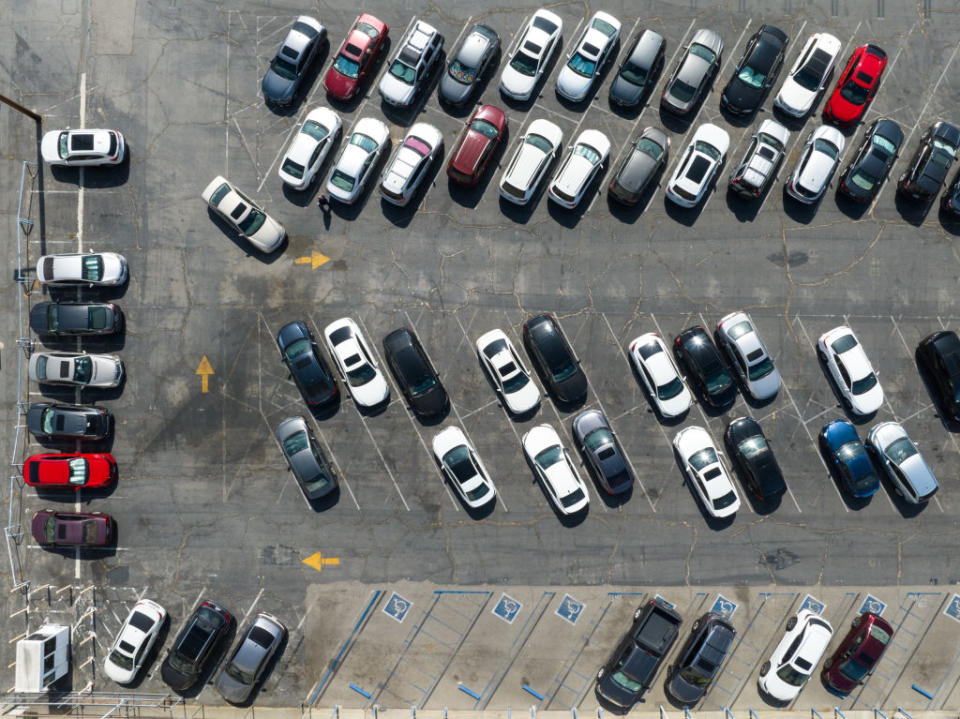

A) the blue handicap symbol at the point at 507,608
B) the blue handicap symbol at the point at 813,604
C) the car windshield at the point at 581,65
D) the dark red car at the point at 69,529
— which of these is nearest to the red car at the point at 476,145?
the car windshield at the point at 581,65

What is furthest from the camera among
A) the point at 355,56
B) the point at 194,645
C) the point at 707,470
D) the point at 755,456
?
the point at 355,56

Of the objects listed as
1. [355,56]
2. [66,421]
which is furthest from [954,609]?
[66,421]

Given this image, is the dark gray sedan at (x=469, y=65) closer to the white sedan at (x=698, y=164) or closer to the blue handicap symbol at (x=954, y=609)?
the white sedan at (x=698, y=164)

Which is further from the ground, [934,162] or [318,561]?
[934,162]

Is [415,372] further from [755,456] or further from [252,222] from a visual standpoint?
[755,456]

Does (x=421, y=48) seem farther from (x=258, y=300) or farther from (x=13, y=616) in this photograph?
(x=13, y=616)

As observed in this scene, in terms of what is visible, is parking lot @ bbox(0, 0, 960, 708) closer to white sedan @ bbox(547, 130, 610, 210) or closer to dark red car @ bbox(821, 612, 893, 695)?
white sedan @ bbox(547, 130, 610, 210)

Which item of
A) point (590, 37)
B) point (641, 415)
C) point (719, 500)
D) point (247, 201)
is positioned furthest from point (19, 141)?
point (719, 500)
